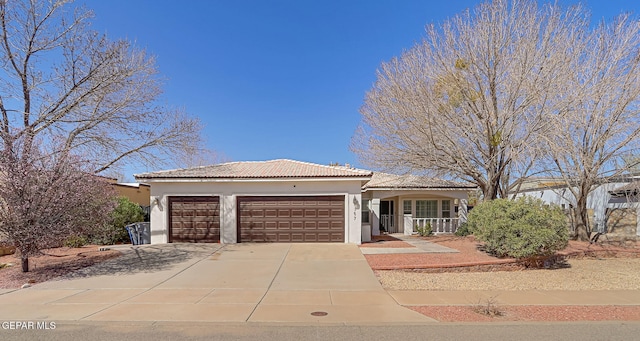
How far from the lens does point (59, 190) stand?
9.90 meters

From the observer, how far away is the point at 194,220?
52.9ft

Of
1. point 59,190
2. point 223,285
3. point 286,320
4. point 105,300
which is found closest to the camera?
point 286,320

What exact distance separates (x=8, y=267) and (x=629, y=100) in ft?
70.4

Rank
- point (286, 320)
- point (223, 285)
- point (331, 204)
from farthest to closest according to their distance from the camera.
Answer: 1. point (331, 204)
2. point (223, 285)
3. point (286, 320)

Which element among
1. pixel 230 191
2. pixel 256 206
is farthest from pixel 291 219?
pixel 230 191

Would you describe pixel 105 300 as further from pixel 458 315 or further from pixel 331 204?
pixel 331 204

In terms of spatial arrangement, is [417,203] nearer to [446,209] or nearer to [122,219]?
[446,209]

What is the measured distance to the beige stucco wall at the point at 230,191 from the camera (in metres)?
15.8

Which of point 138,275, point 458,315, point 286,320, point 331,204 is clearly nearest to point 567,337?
point 458,315

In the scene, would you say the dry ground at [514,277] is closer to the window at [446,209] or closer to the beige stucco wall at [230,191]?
the beige stucco wall at [230,191]

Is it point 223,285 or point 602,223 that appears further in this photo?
point 602,223

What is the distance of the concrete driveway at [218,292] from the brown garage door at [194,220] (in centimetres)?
300

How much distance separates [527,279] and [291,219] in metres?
9.06

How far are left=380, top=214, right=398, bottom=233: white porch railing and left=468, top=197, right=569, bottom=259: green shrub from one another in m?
10.1
